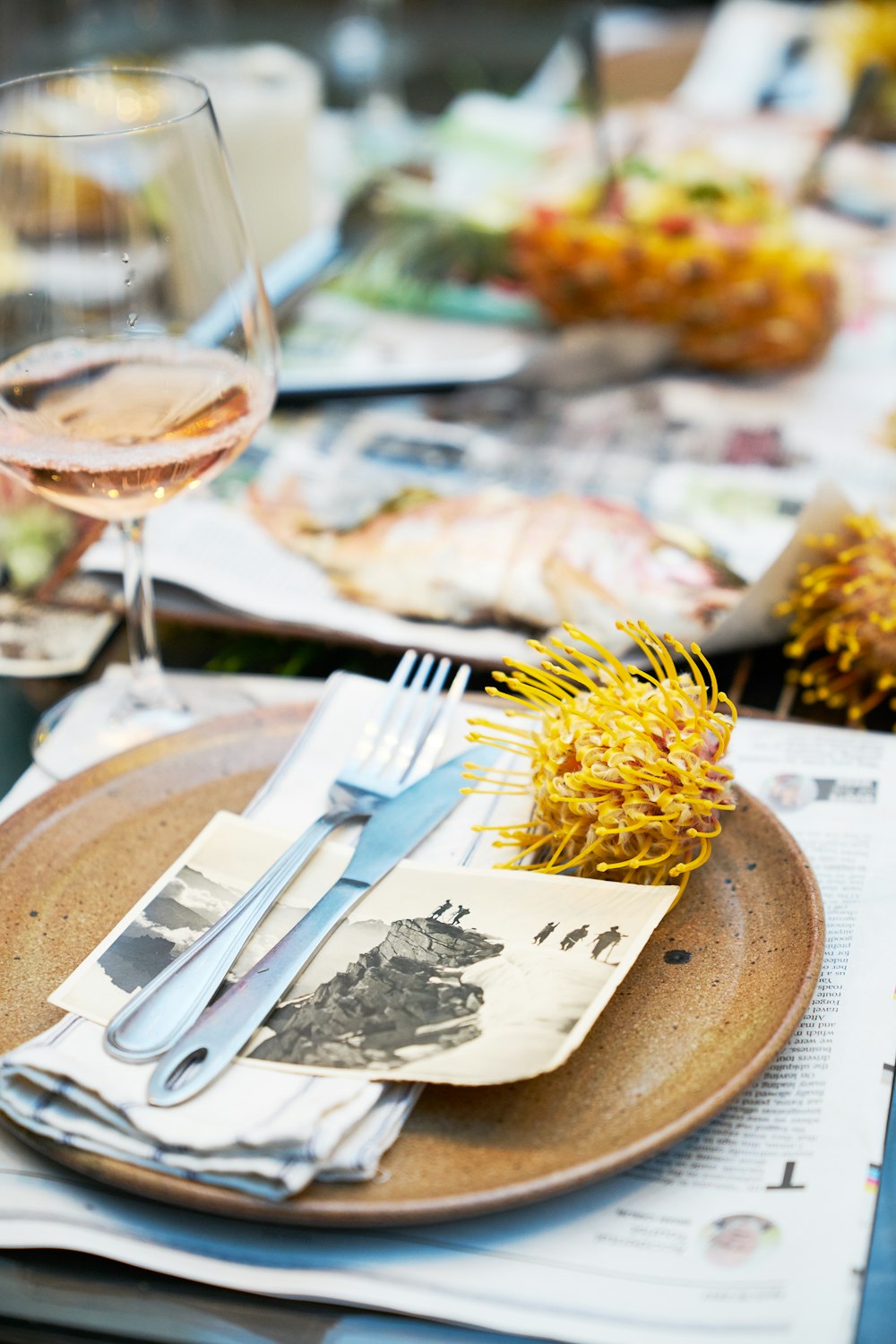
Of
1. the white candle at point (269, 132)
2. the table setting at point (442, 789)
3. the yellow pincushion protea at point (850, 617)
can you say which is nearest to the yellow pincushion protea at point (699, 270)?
the table setting at point (442, 789)

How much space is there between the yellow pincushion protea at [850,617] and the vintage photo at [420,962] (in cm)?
22

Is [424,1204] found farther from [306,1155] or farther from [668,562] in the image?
[668,562]

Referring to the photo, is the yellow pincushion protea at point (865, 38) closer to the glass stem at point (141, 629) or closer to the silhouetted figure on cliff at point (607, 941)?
the glass stem at point (141, 629)

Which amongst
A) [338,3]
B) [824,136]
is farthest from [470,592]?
[338,3]

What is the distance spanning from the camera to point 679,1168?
0.38 metres

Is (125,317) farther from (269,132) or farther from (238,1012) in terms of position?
(269,132)

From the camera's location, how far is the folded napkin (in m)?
0.34

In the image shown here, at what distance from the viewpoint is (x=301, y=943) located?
41 cm

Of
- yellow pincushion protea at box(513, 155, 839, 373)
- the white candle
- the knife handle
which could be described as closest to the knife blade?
the knife handle

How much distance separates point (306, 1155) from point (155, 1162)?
41 mm

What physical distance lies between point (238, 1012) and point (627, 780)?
146mm

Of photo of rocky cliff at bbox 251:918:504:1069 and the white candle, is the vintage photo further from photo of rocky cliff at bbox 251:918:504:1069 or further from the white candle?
the white candle

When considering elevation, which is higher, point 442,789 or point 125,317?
point 125,317

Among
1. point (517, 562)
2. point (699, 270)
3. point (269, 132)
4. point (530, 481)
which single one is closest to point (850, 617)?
point (517, 562)
